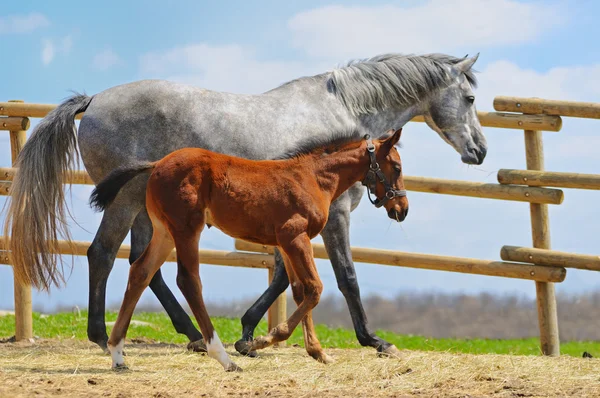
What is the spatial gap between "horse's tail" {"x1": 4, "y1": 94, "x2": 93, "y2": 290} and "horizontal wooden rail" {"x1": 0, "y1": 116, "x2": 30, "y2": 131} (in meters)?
1.78

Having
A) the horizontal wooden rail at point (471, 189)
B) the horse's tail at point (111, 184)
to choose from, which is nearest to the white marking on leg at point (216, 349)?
the horse's tail at point (111, 184)

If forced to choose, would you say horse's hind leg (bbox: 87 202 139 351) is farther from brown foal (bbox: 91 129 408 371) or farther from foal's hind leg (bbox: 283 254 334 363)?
foal's hind leg (bbox: 283 254 334 363)

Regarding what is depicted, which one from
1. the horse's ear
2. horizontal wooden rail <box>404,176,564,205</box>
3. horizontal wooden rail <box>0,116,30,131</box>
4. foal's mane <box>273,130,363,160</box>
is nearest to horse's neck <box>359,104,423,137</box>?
the horse's ear

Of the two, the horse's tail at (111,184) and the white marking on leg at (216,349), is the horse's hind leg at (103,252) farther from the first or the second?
the white marking on leg at (216,349)

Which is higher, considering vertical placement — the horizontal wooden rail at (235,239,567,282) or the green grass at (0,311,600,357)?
the horizontal wooden rail at (235,239,567,282)

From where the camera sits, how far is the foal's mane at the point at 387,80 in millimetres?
6609

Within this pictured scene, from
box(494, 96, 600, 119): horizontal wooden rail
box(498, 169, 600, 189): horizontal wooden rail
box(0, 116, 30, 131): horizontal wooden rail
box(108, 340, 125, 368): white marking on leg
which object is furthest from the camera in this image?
box(0, 116, 30, 131): horizontal wooden rail

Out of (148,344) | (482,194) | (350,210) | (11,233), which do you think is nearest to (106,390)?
(11,233)

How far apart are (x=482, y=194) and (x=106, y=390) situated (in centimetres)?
447

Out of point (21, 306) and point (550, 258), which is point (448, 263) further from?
point (21, 306)

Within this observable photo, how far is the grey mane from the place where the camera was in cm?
661


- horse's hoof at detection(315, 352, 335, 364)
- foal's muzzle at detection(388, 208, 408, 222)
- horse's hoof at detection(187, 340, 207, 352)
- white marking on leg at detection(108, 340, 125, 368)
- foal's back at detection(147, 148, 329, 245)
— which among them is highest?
foal's back at detection(147, 148, 329, 245)

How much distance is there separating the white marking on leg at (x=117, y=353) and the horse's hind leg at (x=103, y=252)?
85 cm

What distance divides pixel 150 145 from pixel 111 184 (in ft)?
3.72
